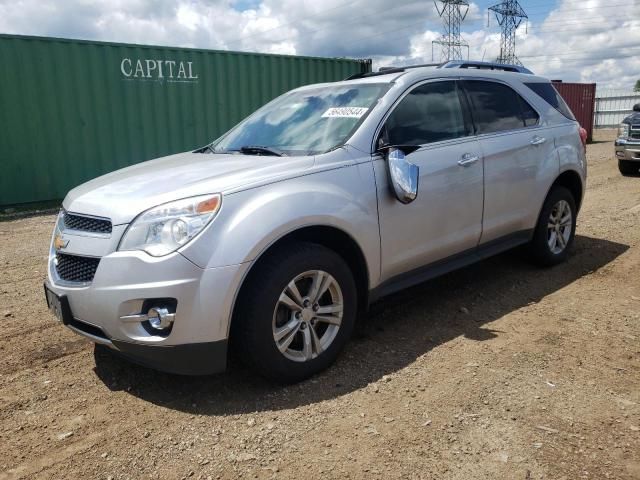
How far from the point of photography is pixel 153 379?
327cm

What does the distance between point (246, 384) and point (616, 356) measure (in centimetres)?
225

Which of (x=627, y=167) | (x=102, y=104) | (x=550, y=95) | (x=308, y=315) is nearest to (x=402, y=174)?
(x=308, y=315)

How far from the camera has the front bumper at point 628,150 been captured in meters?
11.0

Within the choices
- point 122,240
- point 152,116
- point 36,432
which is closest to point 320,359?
point 122,240

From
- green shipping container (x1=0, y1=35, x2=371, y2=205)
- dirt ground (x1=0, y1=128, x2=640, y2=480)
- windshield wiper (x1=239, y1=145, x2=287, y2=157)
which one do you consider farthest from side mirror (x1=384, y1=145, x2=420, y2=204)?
green shipping container (x1=0, y1=35, x2=371, y2=205)

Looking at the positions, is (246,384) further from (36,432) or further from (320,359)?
(36,432)

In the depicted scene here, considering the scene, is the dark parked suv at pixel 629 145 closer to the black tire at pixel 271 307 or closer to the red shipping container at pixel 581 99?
the black tire at pixel 271 307

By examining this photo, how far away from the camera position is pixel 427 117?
3.88m

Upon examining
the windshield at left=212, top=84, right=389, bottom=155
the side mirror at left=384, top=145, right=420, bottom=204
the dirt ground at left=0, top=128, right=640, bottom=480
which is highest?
the windshield at left=212, top=84, right=389, bottom=155

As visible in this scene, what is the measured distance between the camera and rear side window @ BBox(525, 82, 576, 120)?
4957mm

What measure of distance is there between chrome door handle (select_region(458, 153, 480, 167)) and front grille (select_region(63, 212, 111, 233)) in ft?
7.78

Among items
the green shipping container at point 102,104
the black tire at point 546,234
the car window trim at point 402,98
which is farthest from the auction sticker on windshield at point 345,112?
the green shipping container at point 102,104

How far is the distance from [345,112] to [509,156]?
1.51 m

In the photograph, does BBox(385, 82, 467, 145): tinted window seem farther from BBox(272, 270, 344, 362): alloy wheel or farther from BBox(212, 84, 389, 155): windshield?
BBox(272, 270, 344, 362): alloy wheel
